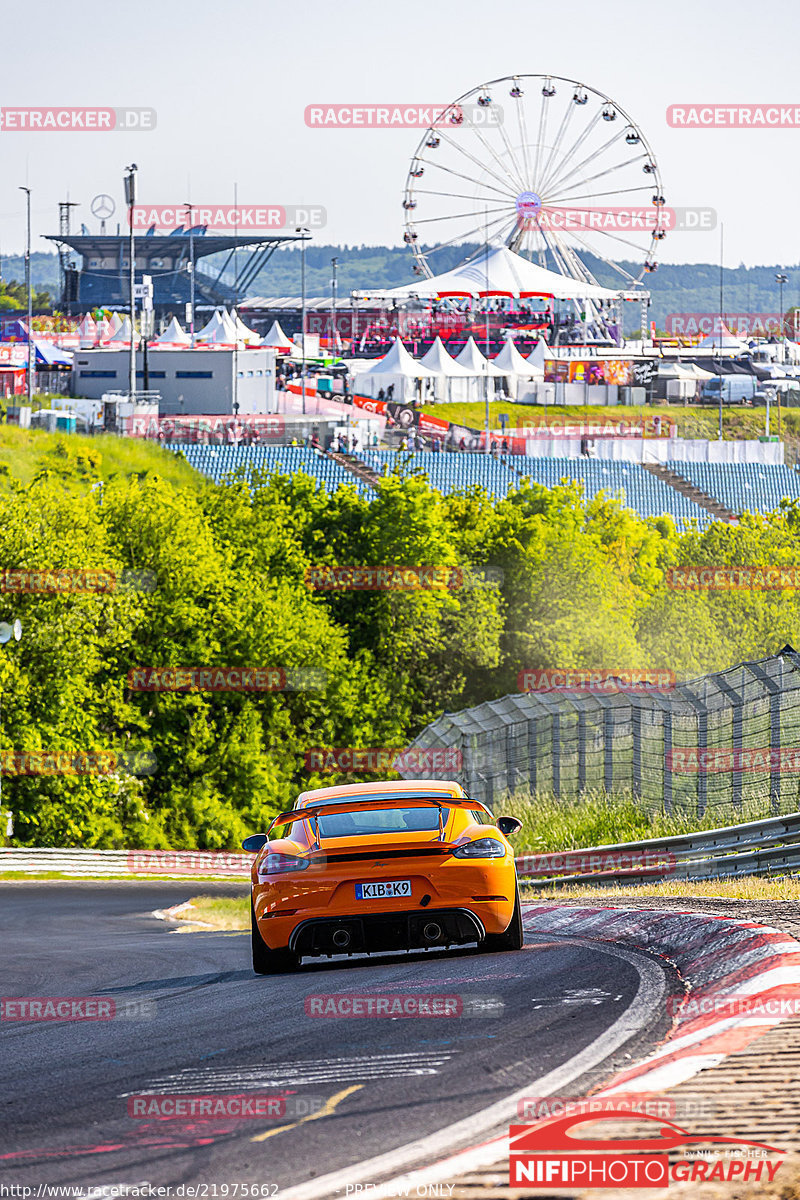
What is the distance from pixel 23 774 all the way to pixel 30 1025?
31.7 m

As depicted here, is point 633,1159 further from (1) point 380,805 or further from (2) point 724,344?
(2) point 724,344

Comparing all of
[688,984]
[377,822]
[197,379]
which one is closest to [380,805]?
[377,822]

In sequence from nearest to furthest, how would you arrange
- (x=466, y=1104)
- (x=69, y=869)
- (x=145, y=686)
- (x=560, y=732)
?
(x=466, y=1104)
(x=560, y=732)
(x=69, y=869)
(x=145, y=686)

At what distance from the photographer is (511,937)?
10.0m

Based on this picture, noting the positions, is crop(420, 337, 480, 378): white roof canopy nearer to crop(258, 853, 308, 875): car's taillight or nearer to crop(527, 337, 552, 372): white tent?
crop(527, 337, 552, 372): white tent

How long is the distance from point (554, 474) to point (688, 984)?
71.3 metres

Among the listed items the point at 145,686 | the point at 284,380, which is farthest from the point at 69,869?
the point at 284,380

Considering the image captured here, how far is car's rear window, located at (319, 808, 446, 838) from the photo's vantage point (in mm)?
9883

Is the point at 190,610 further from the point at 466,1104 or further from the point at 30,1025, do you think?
the point at 466,1104

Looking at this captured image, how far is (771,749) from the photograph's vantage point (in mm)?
16156

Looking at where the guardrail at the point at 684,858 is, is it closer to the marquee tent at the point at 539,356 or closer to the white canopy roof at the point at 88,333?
the white canopy roof at the point at 88,333

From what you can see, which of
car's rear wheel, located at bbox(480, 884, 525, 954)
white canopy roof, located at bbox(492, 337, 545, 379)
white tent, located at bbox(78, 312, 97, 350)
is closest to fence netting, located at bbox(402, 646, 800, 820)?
car's rear wheel, located at bbox(480, 884, 525, 954)

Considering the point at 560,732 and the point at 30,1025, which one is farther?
the point at 560,732

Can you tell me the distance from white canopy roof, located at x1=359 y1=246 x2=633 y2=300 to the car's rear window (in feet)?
434
